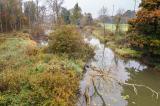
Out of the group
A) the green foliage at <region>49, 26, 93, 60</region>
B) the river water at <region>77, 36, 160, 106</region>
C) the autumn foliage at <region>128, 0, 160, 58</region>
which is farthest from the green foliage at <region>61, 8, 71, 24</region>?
the green foliage at <region>49, 26, 93, 60</region>

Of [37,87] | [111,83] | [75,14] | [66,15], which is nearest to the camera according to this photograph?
[37,87]

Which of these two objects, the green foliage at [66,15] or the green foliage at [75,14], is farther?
the green foliage at [66,15]

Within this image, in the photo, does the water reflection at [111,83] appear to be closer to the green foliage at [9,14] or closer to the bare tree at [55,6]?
the green foliage at [9,14]

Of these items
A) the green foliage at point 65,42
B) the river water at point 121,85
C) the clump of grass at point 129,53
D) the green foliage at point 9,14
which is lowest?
the river water at point 121,85

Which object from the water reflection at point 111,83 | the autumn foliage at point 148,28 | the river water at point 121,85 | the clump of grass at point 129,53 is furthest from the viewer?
the clump of grass at point 129,53

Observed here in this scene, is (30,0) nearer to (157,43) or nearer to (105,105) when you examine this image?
(157,43)

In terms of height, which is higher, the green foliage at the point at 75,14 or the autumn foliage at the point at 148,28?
the green foliage at the point at 75,14

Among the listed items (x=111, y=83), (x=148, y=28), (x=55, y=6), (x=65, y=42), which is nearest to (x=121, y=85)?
(x=111, y=83)

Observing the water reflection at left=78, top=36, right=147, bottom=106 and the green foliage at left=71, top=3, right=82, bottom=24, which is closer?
the water reflection at left=78, top=36, right=147, bottom=106

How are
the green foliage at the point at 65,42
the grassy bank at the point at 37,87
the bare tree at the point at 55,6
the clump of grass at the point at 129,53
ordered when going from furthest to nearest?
the bare tree at the point at 55,6 < the clump of grass at the point at 129,53 < the green foliage at the point at 65,42 < the grassy bank at the point at 37,87

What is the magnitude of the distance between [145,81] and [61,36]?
7.76m

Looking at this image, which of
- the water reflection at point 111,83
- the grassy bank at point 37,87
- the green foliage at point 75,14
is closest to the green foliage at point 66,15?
the green foliage at point 75,14

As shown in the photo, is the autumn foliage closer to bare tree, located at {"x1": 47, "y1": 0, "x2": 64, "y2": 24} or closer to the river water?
the river water

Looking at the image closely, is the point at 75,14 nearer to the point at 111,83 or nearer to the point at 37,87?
the point at 111,83
